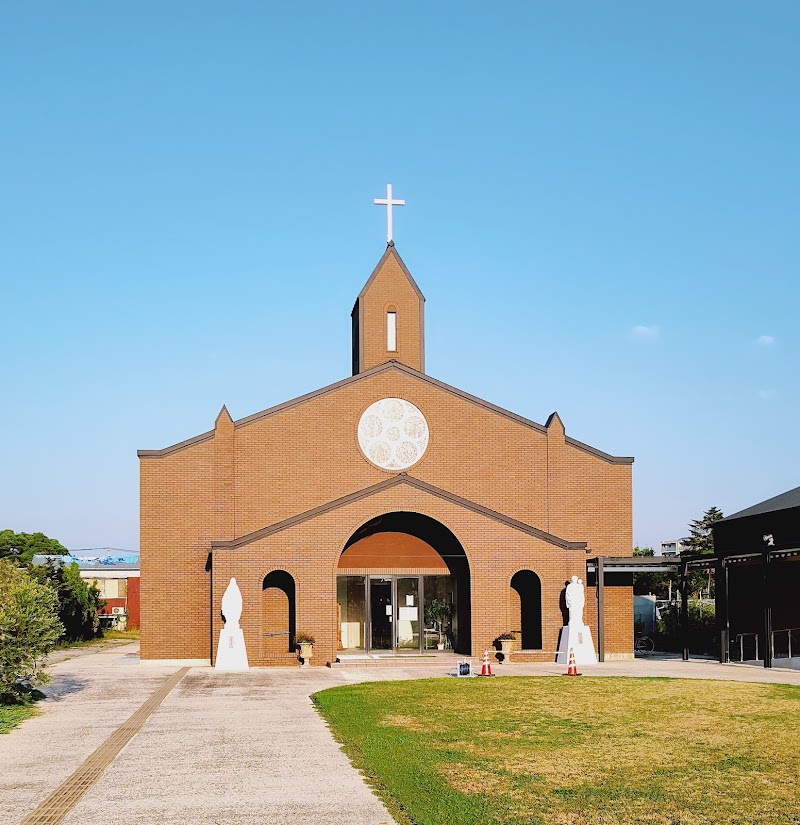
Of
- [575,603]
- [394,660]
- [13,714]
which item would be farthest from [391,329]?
[13,714]

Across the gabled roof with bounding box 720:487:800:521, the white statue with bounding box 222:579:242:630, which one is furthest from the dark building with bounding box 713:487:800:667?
the white statue with bounding box 222:579:242:630

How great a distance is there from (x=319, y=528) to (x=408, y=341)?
31.6 feet

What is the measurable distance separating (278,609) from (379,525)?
13.7 feet

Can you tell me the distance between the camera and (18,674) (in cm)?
2114

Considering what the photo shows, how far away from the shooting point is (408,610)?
34812 millimetres

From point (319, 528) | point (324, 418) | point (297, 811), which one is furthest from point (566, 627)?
point (297, 811)

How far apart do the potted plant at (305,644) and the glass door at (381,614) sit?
3293 millimetres

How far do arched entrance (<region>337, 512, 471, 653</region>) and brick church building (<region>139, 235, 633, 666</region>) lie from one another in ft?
0.15

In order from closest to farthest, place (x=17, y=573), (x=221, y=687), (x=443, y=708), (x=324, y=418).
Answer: (x=443, y=708)
(x=17, y=573)
(x=221, y=687)
(x=324, y=418)

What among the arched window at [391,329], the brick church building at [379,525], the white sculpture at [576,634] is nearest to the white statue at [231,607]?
the brick church building at [379,525]

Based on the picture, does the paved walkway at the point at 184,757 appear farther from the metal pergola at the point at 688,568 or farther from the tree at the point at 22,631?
the metal pergola at the point at 688,568

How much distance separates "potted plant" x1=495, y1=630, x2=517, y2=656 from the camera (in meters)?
32.4

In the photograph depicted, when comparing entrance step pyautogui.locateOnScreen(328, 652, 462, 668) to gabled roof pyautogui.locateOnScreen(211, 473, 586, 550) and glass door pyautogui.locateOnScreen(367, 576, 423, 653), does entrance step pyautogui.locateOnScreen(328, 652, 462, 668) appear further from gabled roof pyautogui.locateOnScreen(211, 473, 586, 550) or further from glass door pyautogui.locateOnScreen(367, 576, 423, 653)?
gabled roof pyautogui.locateOnScreen(211, 473, 586, 550)

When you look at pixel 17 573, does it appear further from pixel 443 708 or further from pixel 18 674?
pixel 443 708
